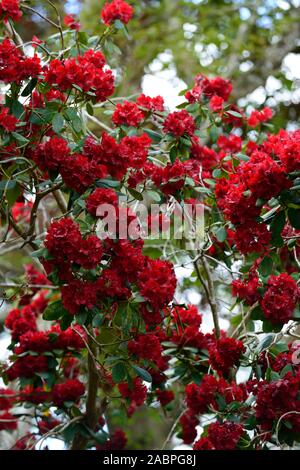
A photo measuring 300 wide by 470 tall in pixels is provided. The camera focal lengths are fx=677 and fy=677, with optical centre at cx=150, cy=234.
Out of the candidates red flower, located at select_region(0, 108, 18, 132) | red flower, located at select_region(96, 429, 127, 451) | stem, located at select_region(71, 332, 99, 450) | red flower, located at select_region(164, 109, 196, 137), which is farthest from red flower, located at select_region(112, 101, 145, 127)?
red flower, located at select_region(96, 429, 127, 451)

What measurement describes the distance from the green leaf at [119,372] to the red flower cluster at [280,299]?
47 centimetres

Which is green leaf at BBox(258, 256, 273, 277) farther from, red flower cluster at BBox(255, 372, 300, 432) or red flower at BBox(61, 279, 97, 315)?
red flower at BBox(61, 279, 97, 315)

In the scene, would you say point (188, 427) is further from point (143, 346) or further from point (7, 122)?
point (7, 122)

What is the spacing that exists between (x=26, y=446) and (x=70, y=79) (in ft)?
5.08

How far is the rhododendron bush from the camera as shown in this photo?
1.91 metres

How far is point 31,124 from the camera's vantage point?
2.08 meters

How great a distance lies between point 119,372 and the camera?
2.03m

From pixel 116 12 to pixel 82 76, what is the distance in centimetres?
76

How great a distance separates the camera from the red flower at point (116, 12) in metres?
2.62

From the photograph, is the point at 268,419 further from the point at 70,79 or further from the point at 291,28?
the point at 291,28

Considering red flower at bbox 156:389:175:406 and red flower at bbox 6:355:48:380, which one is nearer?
red flower at bbox 6:355:48:380

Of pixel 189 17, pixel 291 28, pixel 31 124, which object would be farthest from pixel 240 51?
pixel 31 124
